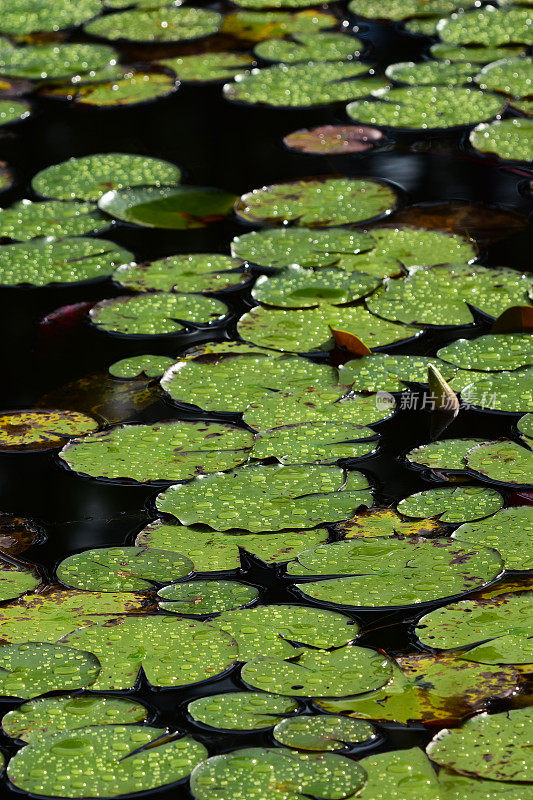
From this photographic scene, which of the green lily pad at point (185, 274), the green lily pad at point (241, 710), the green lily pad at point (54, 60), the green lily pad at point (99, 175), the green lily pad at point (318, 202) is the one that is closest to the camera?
the green lily pad at point (241, 710)

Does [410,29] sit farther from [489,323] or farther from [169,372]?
[169,372]

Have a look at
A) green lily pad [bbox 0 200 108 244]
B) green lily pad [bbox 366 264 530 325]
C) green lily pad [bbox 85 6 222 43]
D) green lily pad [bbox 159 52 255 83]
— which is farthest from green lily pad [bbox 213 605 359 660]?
green lily pad [bbox 85 6 222 43]

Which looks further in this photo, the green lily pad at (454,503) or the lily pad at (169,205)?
the lily pad at (169,205)

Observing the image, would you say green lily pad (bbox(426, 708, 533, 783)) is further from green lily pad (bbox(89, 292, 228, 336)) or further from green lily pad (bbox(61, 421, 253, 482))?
green lily pad (bbox(89, 292, 228, 336))

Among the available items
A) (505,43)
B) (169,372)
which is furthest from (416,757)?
(505,43)

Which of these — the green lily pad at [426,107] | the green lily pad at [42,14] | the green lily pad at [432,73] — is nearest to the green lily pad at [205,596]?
the green lily pad at [426,107]

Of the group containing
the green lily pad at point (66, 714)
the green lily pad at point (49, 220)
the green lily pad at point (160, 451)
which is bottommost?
the green lily pad at point (66, 714)

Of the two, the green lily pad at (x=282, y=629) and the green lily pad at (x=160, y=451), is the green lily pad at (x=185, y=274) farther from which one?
the green lily pad at (x=282, y=629)
